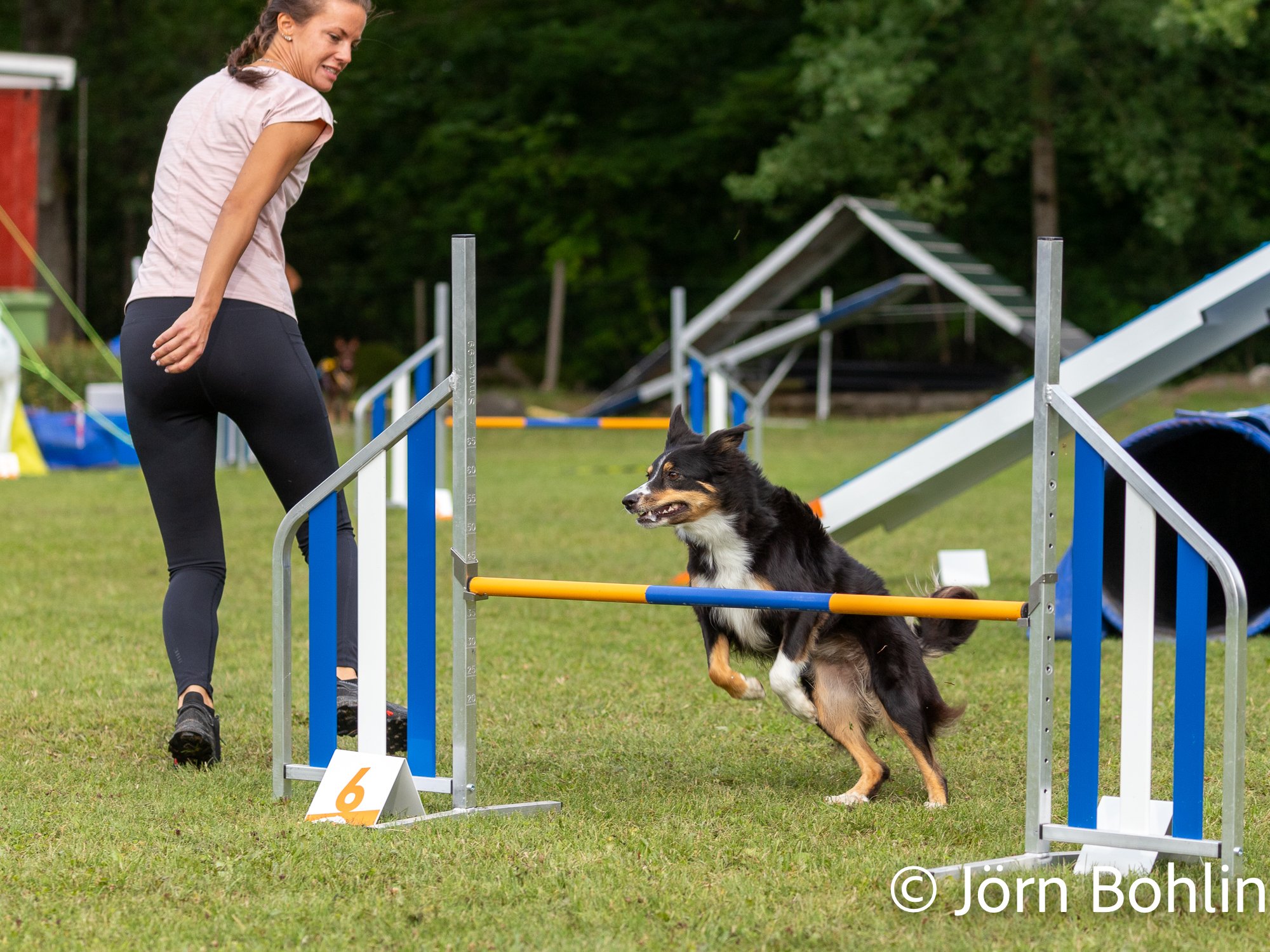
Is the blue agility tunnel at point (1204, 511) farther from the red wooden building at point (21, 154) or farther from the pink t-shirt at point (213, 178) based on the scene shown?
the red wooden building at point (21, 154)

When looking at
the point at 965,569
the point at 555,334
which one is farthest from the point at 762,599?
the point at 555,334

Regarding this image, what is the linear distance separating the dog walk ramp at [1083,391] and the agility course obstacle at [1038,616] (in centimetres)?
302

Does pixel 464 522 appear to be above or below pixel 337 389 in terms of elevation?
above

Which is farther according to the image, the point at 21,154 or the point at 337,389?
the point at 337,389

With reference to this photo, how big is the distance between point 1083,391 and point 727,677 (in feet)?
10.2

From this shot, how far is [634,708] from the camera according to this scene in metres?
4.39

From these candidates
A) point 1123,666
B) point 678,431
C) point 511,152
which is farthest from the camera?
point 511,152

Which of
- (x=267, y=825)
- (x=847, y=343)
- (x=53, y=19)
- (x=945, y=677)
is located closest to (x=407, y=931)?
(x=267, y=825)

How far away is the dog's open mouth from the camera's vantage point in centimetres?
371

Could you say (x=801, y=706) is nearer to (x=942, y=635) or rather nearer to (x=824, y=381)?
(x=942, y=635)

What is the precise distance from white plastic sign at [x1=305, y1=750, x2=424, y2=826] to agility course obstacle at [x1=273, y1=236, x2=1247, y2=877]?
0.18 feet

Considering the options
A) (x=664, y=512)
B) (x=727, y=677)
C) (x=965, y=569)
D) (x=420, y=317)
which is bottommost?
(x=965, y=569)

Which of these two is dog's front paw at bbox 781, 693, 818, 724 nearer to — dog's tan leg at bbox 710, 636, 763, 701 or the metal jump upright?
dog's tan leg at bbox 710, 636, 763, 701

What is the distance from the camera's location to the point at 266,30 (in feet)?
11.0
